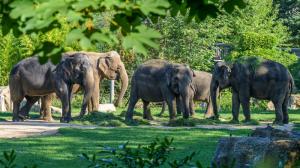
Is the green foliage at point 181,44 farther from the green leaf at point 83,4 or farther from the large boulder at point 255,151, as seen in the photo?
the green leaf at point 83,4

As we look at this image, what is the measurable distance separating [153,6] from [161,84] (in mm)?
17473

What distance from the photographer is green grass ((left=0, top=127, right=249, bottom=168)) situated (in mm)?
9820

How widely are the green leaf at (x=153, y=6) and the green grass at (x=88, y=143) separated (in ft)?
21.6

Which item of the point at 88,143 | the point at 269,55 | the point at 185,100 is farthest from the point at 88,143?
the point at 269,55

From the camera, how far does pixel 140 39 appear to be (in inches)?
104

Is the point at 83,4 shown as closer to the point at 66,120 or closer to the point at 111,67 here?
the point at 66,120

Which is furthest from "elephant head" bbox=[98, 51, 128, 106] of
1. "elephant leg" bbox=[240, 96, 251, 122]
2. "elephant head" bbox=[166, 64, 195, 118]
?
"elephant leg" bbox=[240, 96, 251, 122]

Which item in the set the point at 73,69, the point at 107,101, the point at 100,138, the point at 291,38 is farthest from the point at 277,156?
the point at 291,38

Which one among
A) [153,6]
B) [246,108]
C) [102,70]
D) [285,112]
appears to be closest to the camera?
[153,6]

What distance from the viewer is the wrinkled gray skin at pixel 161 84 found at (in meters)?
19.6

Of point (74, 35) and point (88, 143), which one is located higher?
point (74, 35)

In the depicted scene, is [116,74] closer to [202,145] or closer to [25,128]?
[25,128]

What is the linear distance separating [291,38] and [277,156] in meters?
37.5

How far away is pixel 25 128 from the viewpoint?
15.8 meters
